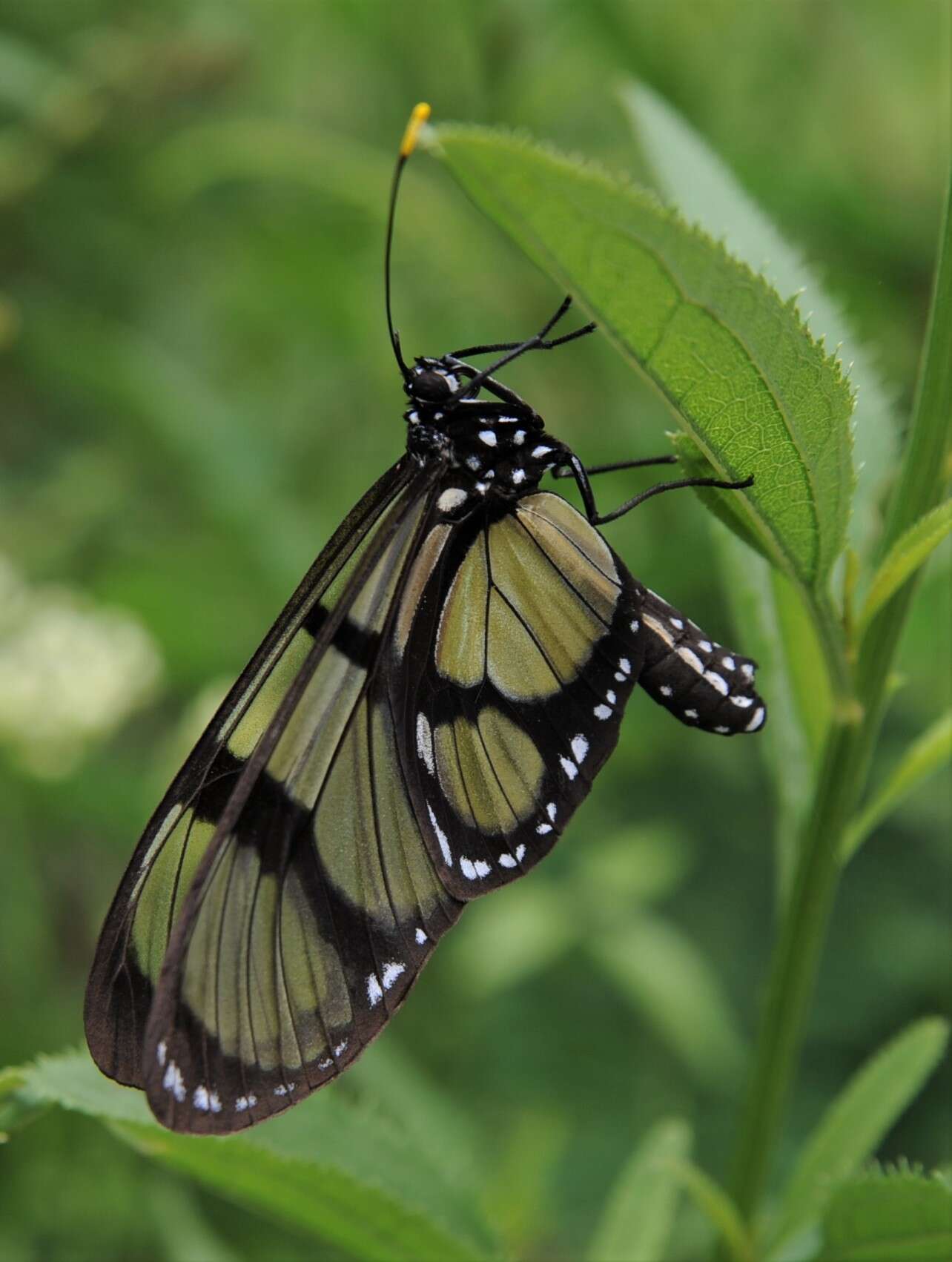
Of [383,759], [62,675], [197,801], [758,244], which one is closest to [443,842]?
[383,759]

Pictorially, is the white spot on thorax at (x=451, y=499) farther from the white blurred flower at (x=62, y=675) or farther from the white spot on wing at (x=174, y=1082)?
the white blurred flower at (x=62, y=675)

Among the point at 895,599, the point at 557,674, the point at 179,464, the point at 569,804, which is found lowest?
the point at 895,599

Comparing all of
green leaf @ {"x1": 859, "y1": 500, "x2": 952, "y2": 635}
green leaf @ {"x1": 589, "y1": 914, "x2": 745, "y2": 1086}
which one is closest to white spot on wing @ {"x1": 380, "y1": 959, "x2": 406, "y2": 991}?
green leaf @ {"x1": 859, "y1": 500, "x2": 952, "y2": 635}

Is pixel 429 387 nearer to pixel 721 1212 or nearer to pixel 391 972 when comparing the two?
pixel 391 972

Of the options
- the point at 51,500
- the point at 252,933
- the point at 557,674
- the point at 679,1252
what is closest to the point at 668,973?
the point at 679,1252

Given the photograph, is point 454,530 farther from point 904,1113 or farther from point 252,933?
point 904,1113

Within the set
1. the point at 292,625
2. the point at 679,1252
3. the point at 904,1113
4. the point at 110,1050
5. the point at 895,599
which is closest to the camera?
the point at 895,599
